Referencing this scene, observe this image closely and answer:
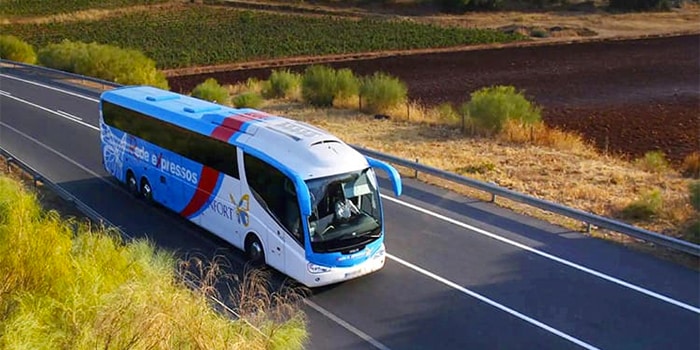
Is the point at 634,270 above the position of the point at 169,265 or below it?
below

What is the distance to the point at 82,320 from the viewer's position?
22.3 ft

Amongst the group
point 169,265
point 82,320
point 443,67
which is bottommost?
point 443,67

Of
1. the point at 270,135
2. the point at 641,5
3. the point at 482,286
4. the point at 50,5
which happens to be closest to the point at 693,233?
the point at 482,286

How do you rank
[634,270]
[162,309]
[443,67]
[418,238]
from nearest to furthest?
[162,309]
[634,270]
[418,238]
[443,67]

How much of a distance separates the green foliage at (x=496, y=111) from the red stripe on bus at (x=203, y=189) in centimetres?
1420

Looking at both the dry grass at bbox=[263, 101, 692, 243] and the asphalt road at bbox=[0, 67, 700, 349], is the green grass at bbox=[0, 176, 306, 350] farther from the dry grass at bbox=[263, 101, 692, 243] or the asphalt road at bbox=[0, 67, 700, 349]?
the dry grass at bbox=[263, 101, 692, 243]

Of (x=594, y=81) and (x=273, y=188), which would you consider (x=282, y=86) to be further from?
(x=273, y=188)

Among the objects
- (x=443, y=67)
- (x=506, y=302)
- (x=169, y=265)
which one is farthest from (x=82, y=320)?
(x=443, y=67)

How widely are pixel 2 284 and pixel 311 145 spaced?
625cm

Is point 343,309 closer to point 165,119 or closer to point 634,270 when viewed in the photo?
point 634,270

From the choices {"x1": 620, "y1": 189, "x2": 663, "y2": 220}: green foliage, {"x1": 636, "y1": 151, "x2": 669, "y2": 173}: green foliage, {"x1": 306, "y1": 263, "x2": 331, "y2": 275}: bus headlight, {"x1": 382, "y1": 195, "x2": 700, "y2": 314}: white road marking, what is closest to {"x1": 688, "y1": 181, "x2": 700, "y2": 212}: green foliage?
{"x1": 620, "y1": 189, "x2": 663, "y2": 220}: green foliage

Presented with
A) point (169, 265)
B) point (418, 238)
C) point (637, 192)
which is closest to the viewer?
point (169, 265)

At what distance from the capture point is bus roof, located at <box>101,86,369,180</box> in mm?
12625

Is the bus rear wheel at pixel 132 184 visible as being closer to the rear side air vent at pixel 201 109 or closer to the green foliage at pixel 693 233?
the rear side air vent at pixel 201 109
